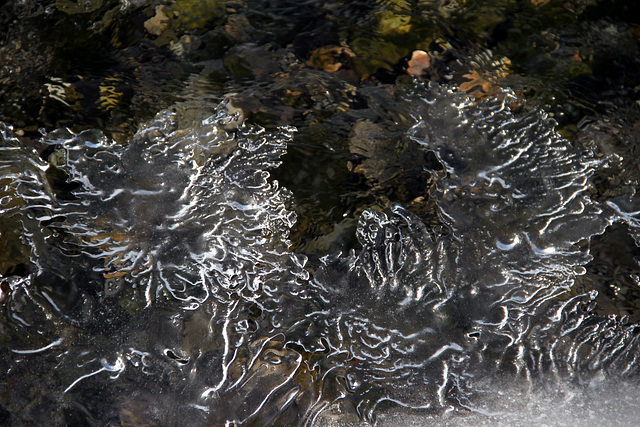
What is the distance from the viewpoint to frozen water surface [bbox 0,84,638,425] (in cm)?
173

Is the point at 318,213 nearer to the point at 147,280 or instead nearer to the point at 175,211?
the point at 175,211

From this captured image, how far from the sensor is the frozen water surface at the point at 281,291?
1.73 metres

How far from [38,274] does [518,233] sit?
1.84 metres

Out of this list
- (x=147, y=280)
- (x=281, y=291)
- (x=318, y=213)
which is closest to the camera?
(x=147, y=280)

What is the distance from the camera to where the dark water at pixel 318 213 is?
5.72 feet

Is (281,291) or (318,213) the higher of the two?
(318,213)

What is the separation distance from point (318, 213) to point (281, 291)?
0.40 meters

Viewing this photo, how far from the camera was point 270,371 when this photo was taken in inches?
72.1

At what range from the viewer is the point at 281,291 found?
1.86 metres

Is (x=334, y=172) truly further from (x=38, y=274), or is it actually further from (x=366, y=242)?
(x=38, y=274)

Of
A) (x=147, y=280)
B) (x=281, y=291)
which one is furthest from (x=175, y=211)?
(x=281, y=291)

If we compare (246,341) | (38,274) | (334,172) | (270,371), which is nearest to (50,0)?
(38,274)

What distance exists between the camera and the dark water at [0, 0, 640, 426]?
1.74m

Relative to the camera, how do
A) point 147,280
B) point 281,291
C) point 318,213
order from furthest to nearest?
point 318,213 → point 281,291 → point 147,280
